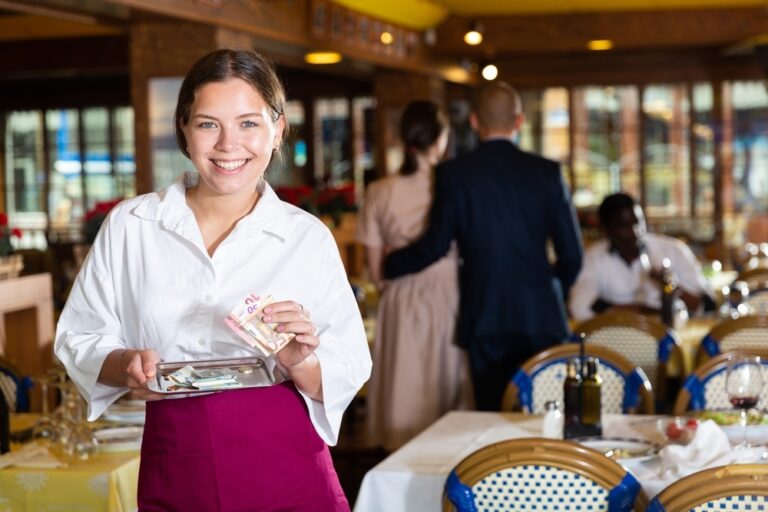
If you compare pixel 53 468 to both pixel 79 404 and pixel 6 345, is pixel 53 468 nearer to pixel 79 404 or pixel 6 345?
pixel 79 404

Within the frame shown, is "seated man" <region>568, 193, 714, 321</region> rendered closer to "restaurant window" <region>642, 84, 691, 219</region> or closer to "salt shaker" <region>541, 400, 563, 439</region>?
"salt shaker" <region>541, 400, 563, 439</region>

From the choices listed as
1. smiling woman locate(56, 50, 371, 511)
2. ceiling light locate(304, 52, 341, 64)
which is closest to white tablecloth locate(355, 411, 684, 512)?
smiling woman locate(56, 50, 371, 511)

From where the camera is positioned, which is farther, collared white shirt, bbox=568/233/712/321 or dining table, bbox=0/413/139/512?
collared white shirt, bbox=568/233/712/321

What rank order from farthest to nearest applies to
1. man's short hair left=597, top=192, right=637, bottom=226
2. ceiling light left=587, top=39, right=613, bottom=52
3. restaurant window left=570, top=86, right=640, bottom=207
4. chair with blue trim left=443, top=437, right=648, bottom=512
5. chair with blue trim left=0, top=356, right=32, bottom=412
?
restaurant window left=570, top=86, right=640, bottom=207 → ceiling light left=587, top=39, right=613, bottom=52 → man's short hair left=597, top=192, right=637, bottom=226 → chair with blue trim left=0, top=356, right=32, bottom=412 → chair with blue trim left=443, top=437, right=648, bottom=512

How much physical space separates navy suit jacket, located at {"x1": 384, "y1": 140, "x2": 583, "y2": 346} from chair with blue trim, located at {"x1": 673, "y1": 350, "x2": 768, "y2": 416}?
1152 mm

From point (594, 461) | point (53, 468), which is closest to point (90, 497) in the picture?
point (53, 468)

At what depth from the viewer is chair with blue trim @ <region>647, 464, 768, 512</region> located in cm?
251

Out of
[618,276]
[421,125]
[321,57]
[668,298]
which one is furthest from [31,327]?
[321,57]

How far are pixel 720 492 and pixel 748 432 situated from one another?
1130 mm

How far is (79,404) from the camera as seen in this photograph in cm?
368

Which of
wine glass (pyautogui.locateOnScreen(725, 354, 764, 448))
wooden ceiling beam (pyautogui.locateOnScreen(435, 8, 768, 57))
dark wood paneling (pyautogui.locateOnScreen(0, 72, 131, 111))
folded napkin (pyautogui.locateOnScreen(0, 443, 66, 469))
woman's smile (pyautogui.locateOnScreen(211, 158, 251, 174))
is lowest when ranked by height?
folded napkin (pyautogui.locateOnScreen(0, 443, 66, 469))

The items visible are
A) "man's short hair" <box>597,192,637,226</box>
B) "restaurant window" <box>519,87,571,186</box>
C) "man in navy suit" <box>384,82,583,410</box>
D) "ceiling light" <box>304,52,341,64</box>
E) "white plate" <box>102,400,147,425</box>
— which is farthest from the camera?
"restaurant window" <box>519,87,571,186</box>

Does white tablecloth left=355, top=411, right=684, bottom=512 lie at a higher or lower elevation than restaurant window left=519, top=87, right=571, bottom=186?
lower

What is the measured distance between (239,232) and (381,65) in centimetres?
1026
